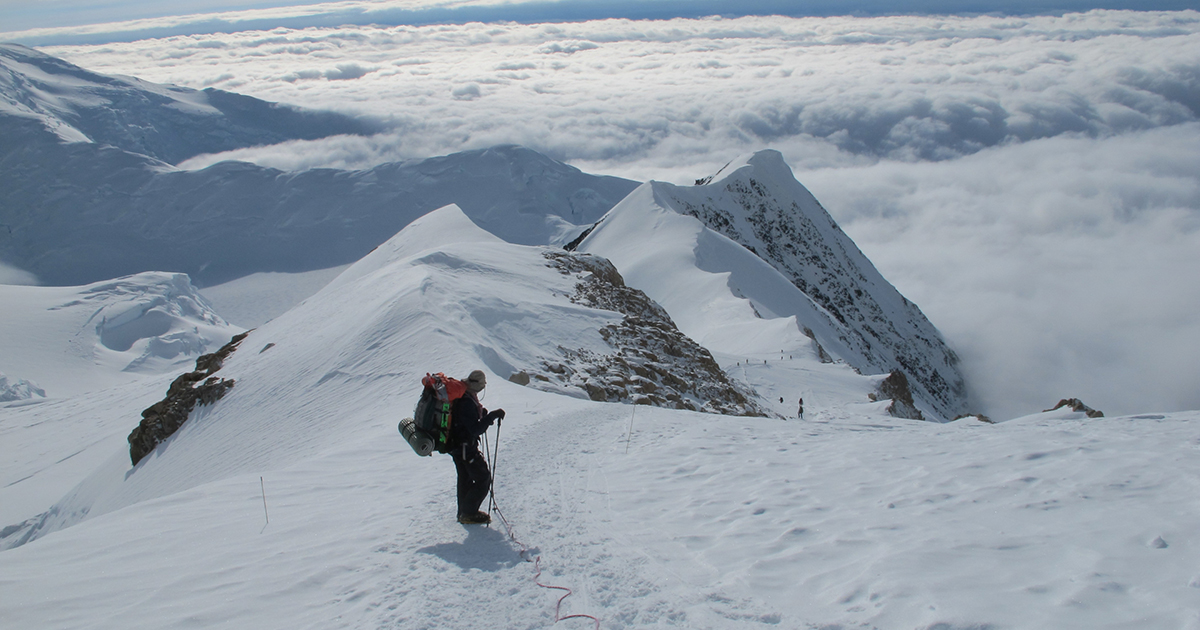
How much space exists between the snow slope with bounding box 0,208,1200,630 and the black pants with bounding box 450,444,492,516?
299 mm

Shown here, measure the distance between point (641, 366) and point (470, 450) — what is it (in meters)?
15.1

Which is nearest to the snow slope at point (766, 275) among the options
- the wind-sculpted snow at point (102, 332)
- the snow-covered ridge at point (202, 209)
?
the wind-sculpted snow at point (102, 332)

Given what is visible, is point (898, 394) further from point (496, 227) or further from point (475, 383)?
point (496, 227)

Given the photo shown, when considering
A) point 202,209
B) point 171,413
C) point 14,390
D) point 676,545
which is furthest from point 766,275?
point 202,209

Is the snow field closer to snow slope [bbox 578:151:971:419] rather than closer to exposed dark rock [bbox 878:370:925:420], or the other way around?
exposed dark rock [bbox 878:370:925:420]

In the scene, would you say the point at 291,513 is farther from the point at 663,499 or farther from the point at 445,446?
the point at 663,499

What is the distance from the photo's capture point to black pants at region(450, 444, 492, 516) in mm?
7129

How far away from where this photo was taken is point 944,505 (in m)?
7.35

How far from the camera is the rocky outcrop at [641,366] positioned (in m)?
19.6

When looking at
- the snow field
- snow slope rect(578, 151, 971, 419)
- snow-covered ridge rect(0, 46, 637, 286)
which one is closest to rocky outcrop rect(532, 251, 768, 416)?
the snow field

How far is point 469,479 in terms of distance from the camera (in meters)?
7.15

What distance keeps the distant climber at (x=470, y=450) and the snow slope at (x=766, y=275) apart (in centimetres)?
3237

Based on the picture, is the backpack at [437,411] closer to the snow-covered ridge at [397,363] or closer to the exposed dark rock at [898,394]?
the snow-covered ridge at [397,363]

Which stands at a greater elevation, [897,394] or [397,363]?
[397,363]
